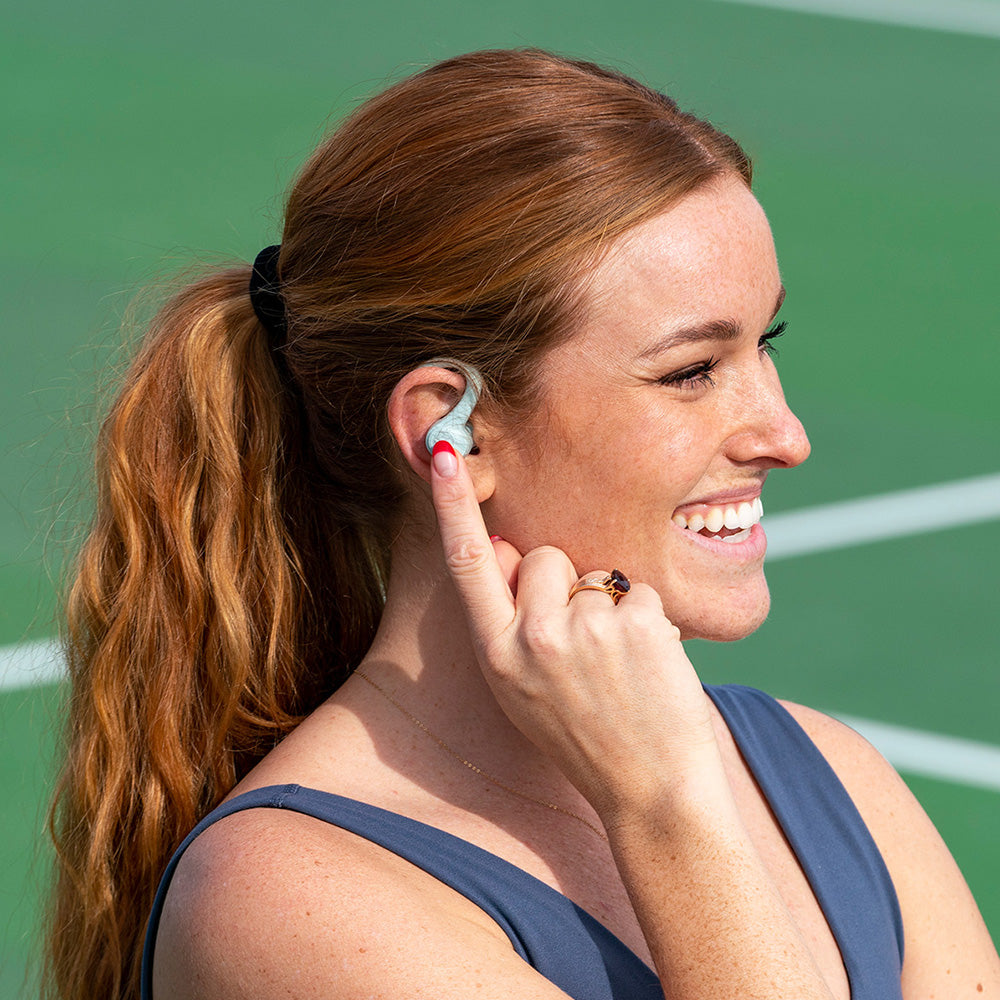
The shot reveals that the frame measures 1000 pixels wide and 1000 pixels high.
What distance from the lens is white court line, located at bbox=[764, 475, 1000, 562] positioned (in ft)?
26.3

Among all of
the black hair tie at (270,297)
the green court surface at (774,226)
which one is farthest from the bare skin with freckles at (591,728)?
the green court surface at (774,226)

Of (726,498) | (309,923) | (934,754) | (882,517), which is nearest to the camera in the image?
(309,923)

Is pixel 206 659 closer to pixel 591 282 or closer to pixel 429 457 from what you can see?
pixel 429 457

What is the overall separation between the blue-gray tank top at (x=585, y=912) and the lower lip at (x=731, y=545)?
477mm

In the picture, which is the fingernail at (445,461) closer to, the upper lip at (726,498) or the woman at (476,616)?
the woman at (476,616)

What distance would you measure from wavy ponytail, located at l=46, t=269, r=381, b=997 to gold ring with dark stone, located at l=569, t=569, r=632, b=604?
0.74 metres

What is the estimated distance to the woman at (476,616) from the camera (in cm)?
256

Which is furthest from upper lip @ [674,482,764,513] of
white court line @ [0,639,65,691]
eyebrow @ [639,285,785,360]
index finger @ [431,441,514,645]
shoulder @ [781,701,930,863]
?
white court line @ [0,639,65,691]

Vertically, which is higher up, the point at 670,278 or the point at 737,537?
the point at 670,278

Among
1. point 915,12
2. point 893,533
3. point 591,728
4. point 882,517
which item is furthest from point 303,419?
point 915,12

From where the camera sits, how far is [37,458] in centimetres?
790

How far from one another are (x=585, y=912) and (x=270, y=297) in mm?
1464

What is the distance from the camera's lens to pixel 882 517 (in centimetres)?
826

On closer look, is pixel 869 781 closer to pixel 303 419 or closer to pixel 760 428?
pixel 760 428
